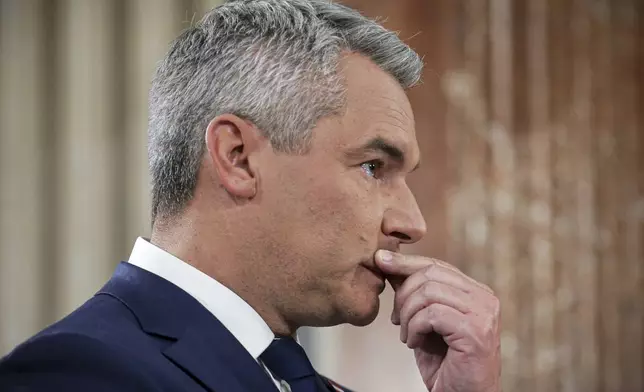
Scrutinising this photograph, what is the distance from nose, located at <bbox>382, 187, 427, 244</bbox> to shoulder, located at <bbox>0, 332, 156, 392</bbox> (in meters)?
0.42

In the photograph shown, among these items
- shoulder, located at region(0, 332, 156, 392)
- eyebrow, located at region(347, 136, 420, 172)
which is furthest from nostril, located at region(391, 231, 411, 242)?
shoulder, located at region(0, 332, 156, 392)

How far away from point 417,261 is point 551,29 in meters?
1.99

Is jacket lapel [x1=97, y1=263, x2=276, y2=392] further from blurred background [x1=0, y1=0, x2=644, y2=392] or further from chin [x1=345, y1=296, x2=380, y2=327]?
blurred background [x1=0, y1=0, x2=644, y2=392]

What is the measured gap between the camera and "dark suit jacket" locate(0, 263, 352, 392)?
105 cm

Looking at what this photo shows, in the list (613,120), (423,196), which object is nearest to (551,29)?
(613,120)

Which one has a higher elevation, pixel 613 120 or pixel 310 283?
pixel 613 120

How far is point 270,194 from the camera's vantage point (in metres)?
1.26

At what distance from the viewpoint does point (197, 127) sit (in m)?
1.30

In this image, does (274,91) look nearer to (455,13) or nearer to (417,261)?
(417,261)

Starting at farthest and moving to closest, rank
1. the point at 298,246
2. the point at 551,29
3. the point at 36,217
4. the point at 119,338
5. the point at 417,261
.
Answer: the point at 551,29 → the point at 36,217 → the point at 417,261 → the point at 298,246 → the point at 119,338

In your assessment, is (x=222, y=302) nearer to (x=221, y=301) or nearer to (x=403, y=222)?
(x=221, y=301)

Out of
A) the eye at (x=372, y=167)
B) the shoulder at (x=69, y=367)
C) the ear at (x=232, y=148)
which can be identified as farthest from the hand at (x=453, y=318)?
the shoulder at (x=69, y=367)

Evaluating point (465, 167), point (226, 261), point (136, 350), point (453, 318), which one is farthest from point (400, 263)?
point (465, 167)

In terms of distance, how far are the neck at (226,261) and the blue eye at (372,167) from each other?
0.21 metres
